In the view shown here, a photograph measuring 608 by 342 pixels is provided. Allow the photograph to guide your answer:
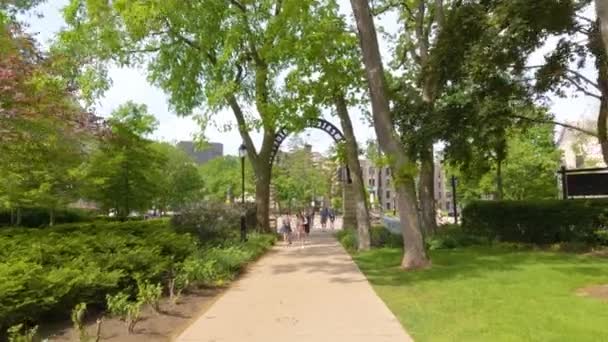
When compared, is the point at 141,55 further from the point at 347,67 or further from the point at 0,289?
the point at 0,289

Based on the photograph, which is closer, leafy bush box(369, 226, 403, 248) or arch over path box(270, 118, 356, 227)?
leafy bush box(369, 226, 403, 248)

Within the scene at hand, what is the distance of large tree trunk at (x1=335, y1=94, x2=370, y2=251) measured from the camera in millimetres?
19859

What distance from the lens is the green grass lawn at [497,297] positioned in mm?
6898

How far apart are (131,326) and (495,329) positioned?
186 inches

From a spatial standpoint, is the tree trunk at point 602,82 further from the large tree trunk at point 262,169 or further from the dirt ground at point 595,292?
the large tree trunk at point 262,169

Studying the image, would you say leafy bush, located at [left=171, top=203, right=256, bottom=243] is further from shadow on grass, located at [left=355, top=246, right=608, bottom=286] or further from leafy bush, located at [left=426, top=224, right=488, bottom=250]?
leafy bush, located at [left=426, top=224, right=488, bottom=250]

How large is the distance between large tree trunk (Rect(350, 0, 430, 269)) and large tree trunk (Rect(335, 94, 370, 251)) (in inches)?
203

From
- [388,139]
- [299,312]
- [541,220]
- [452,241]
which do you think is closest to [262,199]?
[452,241]

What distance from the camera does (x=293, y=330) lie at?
7.39 m

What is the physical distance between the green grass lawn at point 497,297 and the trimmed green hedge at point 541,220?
2.80 m

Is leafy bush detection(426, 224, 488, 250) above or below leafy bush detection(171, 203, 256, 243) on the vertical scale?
below

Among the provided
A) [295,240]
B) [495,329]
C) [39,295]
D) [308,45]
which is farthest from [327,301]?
[295,240]

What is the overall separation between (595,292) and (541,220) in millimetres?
10099

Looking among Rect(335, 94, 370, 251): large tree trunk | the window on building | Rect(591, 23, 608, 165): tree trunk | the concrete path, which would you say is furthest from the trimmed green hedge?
the window on building
